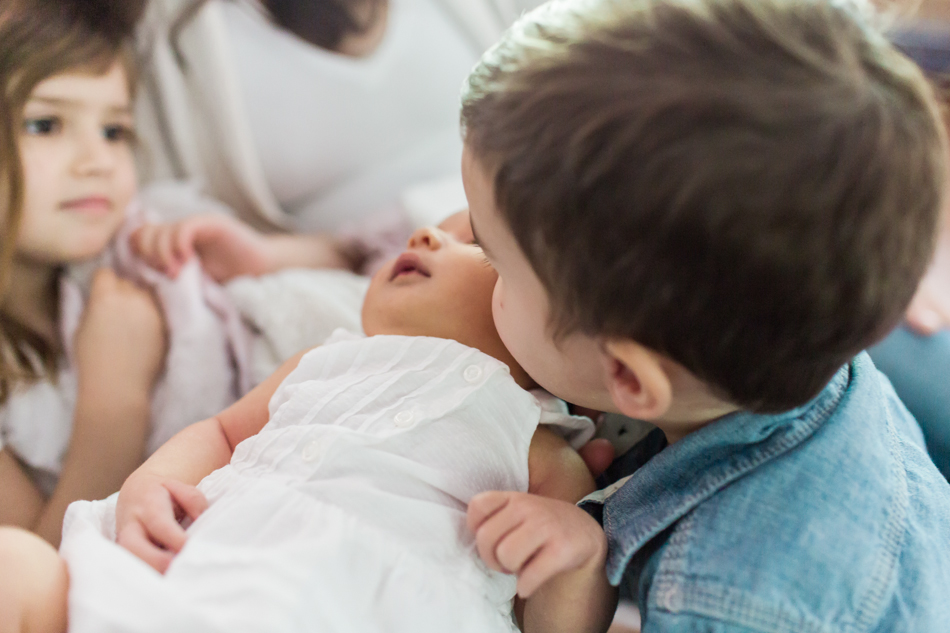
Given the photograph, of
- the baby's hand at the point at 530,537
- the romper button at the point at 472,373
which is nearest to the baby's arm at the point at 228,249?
the romper button at the point at 472,373

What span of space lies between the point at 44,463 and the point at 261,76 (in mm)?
752

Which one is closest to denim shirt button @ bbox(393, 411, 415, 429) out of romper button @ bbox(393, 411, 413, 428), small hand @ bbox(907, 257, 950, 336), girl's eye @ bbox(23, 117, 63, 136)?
romper button @ bbox(393, 411, 413, 428)

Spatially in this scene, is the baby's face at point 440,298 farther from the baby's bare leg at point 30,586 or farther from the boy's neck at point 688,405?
the baby's bare leg at point 30,586

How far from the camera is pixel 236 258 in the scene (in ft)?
3.77

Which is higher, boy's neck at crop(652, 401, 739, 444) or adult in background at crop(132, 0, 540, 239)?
adult in background at crop(132, 0, 540, 239)

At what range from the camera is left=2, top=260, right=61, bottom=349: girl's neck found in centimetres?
99

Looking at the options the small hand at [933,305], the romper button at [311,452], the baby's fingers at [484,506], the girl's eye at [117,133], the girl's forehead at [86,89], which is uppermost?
the girl's forehead at [86,89]

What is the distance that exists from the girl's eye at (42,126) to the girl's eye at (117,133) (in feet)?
0.29

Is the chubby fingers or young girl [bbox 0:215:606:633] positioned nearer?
young girl [bbox 0:215:606:633]

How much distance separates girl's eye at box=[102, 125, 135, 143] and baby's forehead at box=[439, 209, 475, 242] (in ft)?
1.85

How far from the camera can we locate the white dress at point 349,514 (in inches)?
20.6

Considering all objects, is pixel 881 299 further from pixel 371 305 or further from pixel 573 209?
pixel 371 305

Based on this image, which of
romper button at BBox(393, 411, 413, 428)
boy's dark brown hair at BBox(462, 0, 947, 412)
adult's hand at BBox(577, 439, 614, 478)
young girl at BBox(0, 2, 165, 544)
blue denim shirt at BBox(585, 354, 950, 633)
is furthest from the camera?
young girl at BBox(0, 2, 165, 544)

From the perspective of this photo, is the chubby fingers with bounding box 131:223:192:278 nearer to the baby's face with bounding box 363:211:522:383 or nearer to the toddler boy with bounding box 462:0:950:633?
the baby's face with bounding box 363:211:522:383
